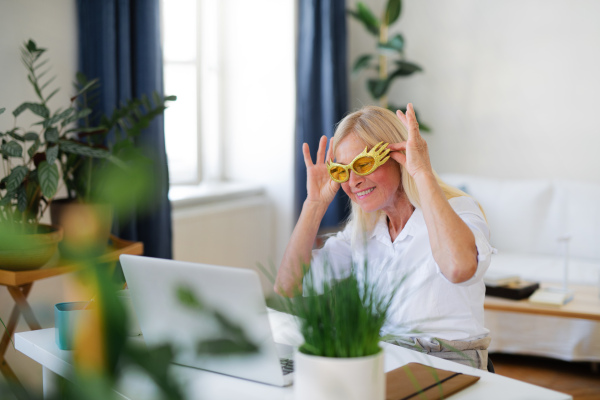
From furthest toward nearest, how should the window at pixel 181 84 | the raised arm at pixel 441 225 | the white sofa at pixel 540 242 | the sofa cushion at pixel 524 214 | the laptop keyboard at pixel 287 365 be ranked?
the sofa cushion at pixel 524 214
the window at pixel 181 84
the white sofa at pixel 540 242
the raised arm at pixel 441 225
the laptop keyboard at pixel 287 365

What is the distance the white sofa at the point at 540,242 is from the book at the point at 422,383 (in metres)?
2.33

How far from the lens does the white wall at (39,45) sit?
2469 mm

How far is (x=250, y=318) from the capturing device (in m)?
0.91

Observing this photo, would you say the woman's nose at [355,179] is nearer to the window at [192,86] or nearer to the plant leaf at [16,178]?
the plant leaf at [16,178]

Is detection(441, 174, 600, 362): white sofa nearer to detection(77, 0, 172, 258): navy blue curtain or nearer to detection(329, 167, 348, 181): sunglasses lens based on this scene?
detection(77, 0, 172, 258): navy blue curtain

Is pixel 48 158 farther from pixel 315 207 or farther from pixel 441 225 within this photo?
pixel 441 225

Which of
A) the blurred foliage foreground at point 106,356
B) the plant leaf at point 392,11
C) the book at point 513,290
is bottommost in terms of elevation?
the book at point 513,290

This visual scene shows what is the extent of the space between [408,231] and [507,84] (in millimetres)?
3058

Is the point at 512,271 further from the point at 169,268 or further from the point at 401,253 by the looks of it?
the point at 169,268

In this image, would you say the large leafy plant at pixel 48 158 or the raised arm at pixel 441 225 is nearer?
the raised arm at pixel 441 225

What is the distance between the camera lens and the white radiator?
3529 mm

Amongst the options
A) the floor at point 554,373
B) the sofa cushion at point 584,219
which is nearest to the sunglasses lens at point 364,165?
the floor at point 554,373

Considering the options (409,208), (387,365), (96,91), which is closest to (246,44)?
(96,91)

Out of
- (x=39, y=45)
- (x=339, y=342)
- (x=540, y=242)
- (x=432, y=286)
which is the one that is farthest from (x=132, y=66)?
(x=540, y=242)
